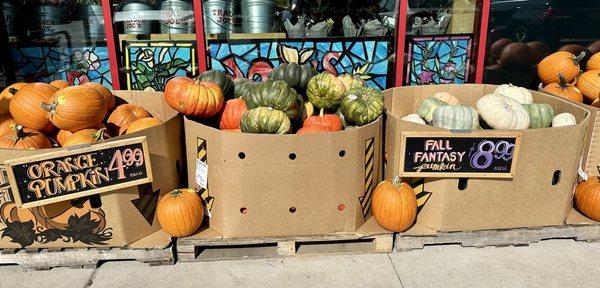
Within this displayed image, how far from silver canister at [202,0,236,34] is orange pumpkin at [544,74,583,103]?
378 cm

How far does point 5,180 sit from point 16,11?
3.44 m

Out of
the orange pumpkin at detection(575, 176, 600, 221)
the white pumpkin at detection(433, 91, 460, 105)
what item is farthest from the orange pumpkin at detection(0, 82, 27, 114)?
the orange pumpkin at detection(575, 176, 600, 221)

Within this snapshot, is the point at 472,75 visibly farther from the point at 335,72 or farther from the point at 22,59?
the point at 22,59

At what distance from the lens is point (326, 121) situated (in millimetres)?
3740

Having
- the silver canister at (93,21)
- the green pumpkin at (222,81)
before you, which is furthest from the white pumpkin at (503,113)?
the silver canister at (93,21)

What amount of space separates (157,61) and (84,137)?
91.2 inches

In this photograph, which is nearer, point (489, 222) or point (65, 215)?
point (65, 215)

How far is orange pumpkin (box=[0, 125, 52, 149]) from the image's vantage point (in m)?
3.31

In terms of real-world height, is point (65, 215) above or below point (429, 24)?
below

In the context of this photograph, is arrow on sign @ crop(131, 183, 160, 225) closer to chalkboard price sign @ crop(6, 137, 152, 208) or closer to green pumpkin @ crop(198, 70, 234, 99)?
chalkboard price sign @ crop(6, 137, 152, 208)

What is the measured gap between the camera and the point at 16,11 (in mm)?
5531

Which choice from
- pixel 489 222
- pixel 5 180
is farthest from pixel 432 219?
pixel 5 180

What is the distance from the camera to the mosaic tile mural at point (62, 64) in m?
5.51

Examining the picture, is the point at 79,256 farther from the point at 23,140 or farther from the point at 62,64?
the point at 62,64
